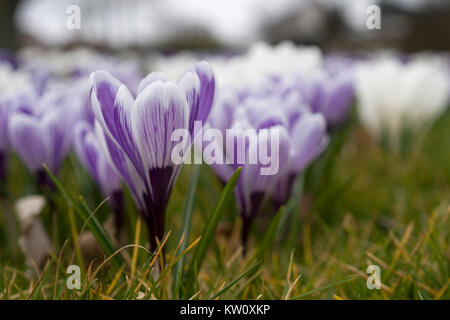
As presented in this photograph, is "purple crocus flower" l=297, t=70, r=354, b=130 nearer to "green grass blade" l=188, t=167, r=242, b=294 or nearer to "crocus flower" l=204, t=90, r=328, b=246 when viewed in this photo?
"crocus flower" l=204, t=90, r=328, b=246

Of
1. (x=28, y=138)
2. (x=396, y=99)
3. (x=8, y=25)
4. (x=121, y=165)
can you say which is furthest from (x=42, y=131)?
(x=8, y=25)

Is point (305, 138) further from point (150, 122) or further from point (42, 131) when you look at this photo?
point (42, 131)

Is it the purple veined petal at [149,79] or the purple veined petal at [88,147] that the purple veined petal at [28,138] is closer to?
the purple veined petal at [88,147]

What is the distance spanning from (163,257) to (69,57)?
15.3 ft

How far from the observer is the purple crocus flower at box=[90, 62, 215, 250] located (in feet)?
3.15

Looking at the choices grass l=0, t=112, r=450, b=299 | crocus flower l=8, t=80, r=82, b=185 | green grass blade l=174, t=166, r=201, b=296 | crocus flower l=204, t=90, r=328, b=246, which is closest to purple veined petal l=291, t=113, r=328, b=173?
crocus flower l=204, t=90, r=328, b=246

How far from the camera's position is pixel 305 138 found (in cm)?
130

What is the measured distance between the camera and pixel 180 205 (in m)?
1.93

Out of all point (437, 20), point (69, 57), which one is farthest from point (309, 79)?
point (437, 20)

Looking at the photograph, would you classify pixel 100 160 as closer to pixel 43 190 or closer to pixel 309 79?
pixel 43 190

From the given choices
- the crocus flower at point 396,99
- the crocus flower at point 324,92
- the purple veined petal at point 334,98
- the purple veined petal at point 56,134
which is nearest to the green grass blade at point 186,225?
the purple veined petal at point 56,134

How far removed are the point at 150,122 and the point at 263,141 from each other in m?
0.29
